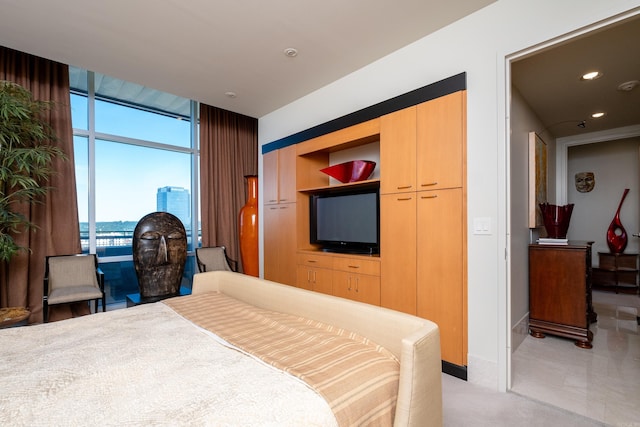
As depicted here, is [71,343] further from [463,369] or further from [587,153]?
[587,153]

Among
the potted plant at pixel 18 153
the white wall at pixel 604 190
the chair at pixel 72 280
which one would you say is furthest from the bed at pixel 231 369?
the white wall at pixel 604 190

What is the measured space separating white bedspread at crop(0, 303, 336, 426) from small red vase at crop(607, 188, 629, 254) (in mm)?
Result: 6069

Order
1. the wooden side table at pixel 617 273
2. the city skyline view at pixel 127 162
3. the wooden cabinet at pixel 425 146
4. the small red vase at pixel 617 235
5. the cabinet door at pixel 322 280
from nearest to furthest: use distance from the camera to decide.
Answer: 1. the wooden cabinet at pixel 425 146
2. the cabinet door at pixel 322 280
3. the city skyline view at pixel 127 162
4. the wooden side table at pixel 617 273
5. the small red vase at pixel 617 235

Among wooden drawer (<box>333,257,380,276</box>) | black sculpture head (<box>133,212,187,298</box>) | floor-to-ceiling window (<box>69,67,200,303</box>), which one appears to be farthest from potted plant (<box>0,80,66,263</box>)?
wooden drawer (<box>333,257,380,276</box>)

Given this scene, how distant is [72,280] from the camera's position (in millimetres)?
3133

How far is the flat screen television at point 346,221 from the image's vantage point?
113 inches

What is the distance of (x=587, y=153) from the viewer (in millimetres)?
5195

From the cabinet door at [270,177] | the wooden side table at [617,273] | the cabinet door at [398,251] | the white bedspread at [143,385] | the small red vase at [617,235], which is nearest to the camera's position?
the white bedspread at [143,385]

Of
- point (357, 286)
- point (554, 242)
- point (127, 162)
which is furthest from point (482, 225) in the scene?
point (127, 162)

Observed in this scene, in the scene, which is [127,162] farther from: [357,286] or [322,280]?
[357,286]

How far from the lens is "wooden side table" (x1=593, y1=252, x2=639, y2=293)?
180 inches

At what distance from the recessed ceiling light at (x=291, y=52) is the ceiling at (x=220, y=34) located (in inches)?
1.4

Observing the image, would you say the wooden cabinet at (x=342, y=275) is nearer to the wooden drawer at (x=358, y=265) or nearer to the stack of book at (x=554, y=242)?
the wooden drawer at (x=358, y=265)

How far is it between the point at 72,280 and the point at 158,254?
2.78 ft
